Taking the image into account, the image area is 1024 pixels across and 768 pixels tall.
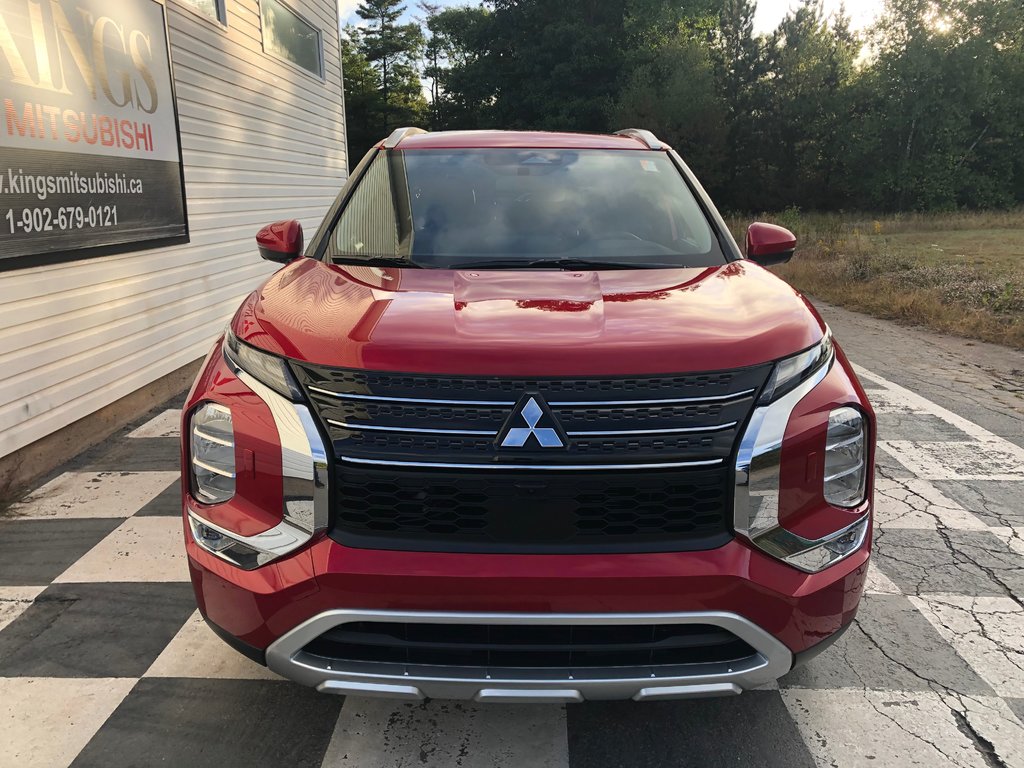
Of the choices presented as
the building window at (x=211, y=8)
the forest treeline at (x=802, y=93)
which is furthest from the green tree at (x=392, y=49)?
the building window at (x=211, y=8)

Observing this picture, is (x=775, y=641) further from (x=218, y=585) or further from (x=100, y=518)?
(x=100, y=518)

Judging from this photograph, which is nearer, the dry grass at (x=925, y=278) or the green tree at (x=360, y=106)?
the dry grass at (x=925, y=278)

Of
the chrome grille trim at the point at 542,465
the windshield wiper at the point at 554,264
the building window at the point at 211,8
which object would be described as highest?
the building window at the point at 211,8

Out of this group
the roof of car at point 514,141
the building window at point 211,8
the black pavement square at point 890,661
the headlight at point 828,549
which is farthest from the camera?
the building window at point 211,8

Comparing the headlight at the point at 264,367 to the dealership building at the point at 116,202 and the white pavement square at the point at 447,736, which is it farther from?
the dealership building at the point at 116,202

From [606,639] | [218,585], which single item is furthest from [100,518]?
[606,639]

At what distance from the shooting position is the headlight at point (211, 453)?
1945mm

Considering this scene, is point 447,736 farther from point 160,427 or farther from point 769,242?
point 160,427

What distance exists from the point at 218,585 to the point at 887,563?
2724mm

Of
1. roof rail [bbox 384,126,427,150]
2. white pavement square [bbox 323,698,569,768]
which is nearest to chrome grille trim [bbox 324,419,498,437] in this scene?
white pavement square [bbox 323,698,569,768]

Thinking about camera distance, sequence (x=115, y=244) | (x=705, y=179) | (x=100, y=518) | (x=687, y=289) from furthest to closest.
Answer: (x=705, y=179) → (x=115, y=244) → (x=100, y=518) → (x=687, y=289)

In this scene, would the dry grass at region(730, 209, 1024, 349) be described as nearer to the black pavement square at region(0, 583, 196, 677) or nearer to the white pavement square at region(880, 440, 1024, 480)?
the white pavement square at region(880, 440, 1024, 480)

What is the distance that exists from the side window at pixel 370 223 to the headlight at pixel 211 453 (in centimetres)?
101

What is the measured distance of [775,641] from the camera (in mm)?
1848
